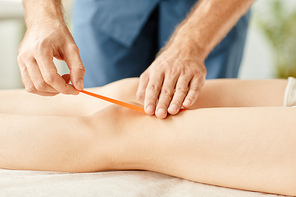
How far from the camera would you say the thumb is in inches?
33.3

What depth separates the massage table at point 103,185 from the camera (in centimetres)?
70

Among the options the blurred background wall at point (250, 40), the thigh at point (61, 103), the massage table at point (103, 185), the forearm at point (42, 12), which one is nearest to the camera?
the massage table at point (103, 185)

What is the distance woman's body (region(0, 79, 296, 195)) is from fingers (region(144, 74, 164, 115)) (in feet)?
0.08

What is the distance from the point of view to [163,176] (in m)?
0.86

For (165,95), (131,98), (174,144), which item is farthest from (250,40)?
(174,144)

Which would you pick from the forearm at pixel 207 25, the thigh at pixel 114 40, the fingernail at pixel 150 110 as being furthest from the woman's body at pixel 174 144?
the thigh at pixel 114 40

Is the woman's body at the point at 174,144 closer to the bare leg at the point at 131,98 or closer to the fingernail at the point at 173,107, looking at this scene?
the fingernail at the point at 173,107

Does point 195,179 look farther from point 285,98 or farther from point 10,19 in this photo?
point 10,19

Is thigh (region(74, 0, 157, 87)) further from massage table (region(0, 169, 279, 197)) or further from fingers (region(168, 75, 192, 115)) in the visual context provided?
massage table (region(0, 169, 279, 197))

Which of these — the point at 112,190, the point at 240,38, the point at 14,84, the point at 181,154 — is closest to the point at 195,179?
the point at 181,154

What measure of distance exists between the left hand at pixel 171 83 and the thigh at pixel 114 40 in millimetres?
659

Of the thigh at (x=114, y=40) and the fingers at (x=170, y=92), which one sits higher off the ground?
the thigh at (x=114, y=40)

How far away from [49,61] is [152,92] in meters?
0.29

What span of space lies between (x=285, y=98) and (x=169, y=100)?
388 millimetres
